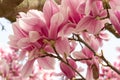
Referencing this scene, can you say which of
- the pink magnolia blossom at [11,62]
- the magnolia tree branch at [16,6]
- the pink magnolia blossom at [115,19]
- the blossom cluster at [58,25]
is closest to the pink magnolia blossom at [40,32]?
the blossom cluster at [58,25]

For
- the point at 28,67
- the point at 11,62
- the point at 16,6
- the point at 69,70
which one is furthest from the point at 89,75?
the point at 11,62

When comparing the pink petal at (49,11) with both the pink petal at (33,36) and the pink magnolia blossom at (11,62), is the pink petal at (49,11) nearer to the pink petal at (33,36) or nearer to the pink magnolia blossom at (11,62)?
the pink petal at (33,36)

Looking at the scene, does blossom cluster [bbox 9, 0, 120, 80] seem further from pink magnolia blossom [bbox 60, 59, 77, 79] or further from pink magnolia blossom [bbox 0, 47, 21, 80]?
pink magnolia blossom [bbox 0, 47, 21, 80]

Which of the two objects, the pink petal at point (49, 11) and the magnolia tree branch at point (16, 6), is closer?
the pink petal at point (49, 11)

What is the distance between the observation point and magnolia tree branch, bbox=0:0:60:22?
1.52m

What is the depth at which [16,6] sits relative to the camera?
157 centimetres

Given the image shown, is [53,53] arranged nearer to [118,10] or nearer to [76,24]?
[76,24]

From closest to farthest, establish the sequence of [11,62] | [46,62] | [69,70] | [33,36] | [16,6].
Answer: [33,36]
[46,62]
[69,70]
[16,6]
[11,62]

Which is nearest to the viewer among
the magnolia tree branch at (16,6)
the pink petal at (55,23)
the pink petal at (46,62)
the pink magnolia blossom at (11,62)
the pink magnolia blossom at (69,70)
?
the pink petal at (55,23)

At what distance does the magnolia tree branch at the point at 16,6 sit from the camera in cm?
152

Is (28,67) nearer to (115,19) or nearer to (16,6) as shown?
(115,19)

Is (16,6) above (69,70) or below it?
above

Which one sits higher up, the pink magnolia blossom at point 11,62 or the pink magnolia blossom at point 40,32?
the pink magnolia blossom at point 40,32

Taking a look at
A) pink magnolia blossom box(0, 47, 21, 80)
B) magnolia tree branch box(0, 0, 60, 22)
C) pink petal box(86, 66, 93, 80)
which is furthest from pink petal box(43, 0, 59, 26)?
pink magnolia blossom box(0, 47, 21, 80)
